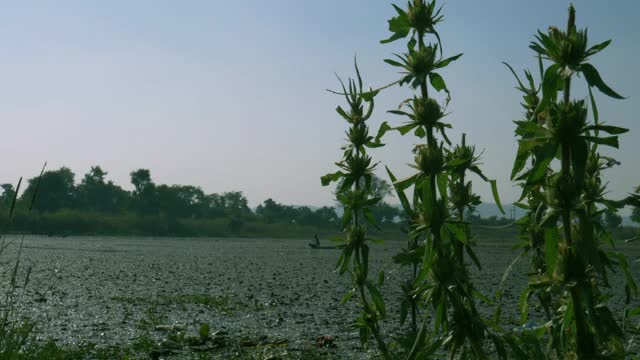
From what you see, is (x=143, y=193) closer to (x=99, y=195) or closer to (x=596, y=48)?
(x=99, y=195)

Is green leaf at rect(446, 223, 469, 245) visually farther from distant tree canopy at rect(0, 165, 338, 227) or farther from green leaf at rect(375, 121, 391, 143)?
distant tree canopy at rect(0, 165, 338, 227)

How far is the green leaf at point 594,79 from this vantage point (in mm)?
1034

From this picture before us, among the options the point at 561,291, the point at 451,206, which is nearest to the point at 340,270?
the point at 451,206

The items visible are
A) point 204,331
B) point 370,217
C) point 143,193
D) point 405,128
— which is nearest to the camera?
point 405,128

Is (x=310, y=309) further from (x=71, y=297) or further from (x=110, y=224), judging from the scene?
(x=110, y=224)

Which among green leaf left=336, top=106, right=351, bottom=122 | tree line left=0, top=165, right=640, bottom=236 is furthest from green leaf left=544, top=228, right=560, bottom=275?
tree line left=0, top=165, right=640, bottom=236

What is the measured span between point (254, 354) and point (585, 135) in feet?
11.7

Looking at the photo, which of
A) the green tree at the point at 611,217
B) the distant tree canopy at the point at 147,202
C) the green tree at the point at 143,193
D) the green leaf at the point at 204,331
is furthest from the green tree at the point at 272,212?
the green leaf at the point at 204,331

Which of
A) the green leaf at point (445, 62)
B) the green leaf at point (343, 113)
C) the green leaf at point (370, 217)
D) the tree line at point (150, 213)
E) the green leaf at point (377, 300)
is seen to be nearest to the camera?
the green leaf at point (445, 62)

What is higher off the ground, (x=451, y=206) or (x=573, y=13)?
(x=573, y=13)

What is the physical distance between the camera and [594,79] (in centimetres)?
105

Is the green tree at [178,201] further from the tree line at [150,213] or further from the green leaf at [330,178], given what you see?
the green leaf at [330,178]

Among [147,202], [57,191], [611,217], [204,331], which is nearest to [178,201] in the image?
[147,202]

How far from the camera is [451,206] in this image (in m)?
1.71
